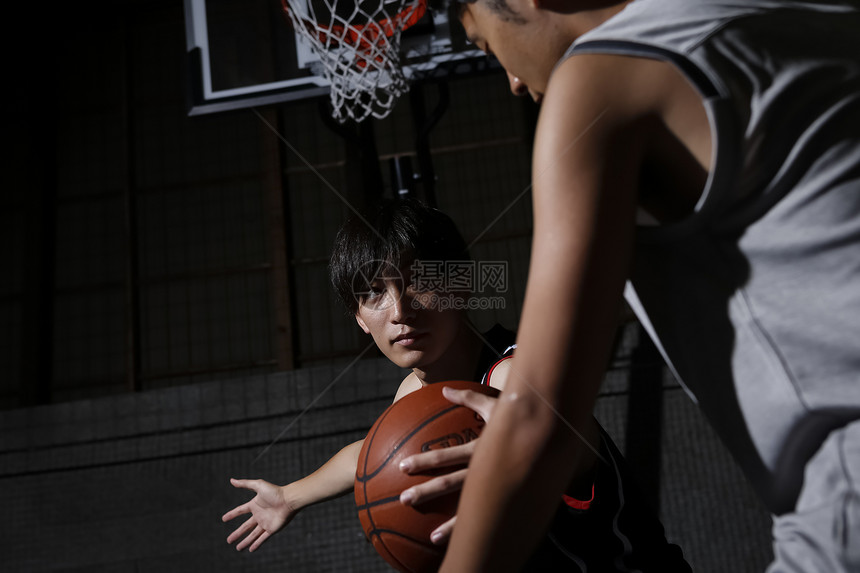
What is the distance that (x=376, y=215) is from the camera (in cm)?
142

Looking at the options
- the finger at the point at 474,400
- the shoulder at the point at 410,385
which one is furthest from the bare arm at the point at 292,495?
the finger at the point at 474,400

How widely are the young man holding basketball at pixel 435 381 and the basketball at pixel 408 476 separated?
59 millimetres

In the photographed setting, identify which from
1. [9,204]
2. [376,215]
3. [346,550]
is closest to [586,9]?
[376,215]

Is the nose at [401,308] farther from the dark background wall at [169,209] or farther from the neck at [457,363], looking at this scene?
the dark background wall at [169,209]

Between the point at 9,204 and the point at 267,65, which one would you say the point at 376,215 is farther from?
the point at 9,204

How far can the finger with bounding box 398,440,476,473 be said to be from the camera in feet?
2.60

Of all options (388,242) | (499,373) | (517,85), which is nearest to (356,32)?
(388,242)

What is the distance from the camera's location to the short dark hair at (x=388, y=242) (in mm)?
1354

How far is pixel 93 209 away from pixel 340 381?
2.56 m

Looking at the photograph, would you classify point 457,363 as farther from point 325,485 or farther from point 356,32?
point 356,32

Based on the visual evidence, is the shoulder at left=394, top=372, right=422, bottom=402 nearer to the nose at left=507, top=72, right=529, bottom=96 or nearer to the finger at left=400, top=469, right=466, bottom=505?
the finger at left=400, top=469, right=466, bottom=505

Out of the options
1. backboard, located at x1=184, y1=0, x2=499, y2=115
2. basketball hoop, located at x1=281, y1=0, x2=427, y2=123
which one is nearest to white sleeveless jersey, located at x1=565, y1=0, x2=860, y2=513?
basketball hoop, located at x1=281, y1=0, x2=427, y2=123

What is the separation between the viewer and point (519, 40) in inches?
22.7

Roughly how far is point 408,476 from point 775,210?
595 mm
